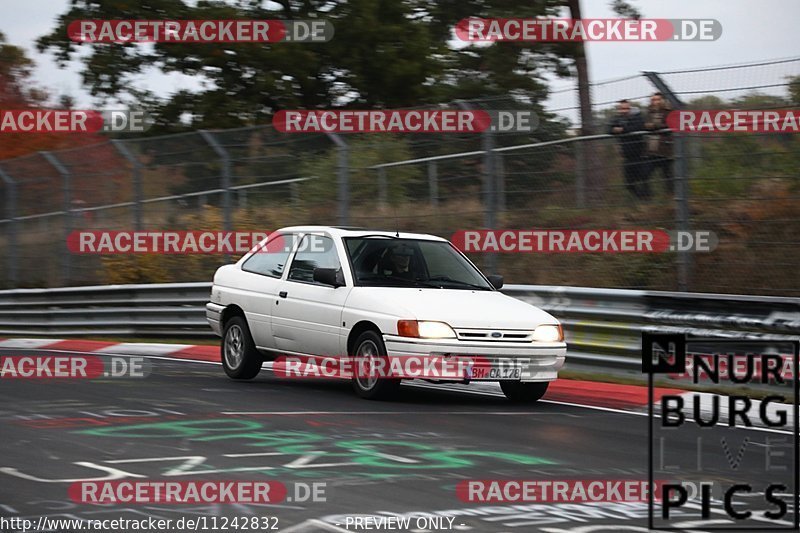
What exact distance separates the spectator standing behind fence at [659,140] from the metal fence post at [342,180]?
16.2 ft

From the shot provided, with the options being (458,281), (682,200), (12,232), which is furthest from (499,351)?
(12,232)

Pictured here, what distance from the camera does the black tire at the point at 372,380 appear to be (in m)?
11.2

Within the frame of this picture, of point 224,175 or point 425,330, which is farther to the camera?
point 224,175

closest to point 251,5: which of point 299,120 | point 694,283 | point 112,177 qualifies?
point 299,120

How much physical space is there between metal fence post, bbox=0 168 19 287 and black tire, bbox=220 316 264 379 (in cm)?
1239

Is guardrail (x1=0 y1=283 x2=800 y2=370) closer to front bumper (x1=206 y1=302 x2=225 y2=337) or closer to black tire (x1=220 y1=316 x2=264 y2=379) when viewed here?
black tire (x1=220 y1=316 x2=264 y2=379)

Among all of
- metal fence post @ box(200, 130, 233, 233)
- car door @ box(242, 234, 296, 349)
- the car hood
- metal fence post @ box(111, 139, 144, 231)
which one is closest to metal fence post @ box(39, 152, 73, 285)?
metal fence post @ box(111, 139, 144, 231)

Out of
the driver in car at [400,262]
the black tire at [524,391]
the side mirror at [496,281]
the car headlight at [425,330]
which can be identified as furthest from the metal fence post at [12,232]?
the car headlight at [425,330]

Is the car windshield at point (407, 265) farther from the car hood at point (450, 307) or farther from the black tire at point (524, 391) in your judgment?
the black tire at point (524, 391)

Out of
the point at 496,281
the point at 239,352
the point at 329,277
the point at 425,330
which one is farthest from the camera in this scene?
the point at 239,352

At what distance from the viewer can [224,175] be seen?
19.3 metres

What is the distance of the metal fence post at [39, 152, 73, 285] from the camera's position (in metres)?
22.6

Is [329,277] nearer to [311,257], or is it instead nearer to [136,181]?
[311,257]

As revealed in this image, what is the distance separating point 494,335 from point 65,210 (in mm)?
13758
